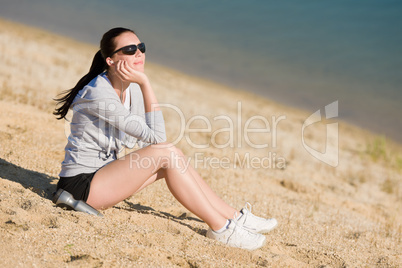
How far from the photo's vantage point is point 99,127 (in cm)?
344

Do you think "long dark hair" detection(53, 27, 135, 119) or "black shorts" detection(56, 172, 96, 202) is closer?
"black shorts" detection(56, 172, 96, 202)

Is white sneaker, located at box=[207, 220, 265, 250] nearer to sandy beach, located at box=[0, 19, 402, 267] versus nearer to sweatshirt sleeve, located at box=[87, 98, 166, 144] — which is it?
sandy beach, located at box=[0, 19, 402, 267]

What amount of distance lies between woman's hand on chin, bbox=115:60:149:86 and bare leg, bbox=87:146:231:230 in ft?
1.65

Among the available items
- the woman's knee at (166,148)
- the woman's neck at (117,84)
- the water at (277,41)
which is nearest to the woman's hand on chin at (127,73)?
the woman's neck at (117,84)

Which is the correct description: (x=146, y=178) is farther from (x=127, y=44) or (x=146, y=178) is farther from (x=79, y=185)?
(x=127, y=44)

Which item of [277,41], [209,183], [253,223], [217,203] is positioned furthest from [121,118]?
[277,41]

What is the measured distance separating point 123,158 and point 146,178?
0.22 metres

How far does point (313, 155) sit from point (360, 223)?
2.88 m

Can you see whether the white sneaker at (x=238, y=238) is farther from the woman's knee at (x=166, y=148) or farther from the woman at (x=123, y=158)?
the woman's knee at (x=166, y=148)

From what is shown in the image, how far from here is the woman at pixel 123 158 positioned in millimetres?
3340

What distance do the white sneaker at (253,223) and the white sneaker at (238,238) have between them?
160 millimetres

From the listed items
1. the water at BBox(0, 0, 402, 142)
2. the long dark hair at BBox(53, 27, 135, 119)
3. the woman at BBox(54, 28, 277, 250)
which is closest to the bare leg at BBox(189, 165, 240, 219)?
the woman at BBox(54, 28, 277, 250)

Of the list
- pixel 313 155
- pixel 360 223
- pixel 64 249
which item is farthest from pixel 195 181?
pixel 313 155

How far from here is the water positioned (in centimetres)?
1282
